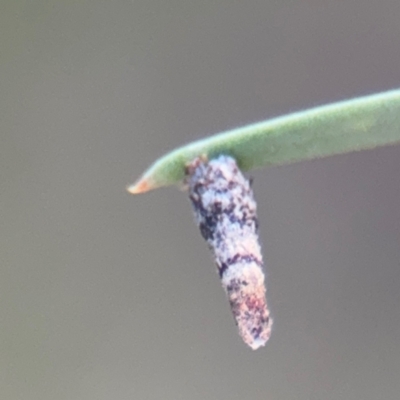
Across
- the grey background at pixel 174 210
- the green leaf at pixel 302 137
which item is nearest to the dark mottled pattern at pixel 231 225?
the green leaf at pixel 302 137

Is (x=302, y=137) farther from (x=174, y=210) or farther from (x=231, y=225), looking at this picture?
(x=174, y=210)

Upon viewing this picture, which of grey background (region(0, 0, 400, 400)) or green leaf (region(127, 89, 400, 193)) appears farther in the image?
grey background (region(0, 0, 400, 400))

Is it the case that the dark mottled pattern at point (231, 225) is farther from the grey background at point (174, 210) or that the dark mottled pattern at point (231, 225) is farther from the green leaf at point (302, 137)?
the grey background at point (174, 210)

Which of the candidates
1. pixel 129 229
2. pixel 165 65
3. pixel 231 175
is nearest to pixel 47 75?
pixel 165 65

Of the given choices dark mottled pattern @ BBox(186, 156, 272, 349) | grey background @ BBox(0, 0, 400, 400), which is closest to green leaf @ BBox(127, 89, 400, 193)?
dark mottled pattern @ BBox(186, 156, 272, 349)

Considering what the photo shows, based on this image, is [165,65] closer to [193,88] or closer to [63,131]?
[193,88]

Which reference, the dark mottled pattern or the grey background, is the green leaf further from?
the grey background
